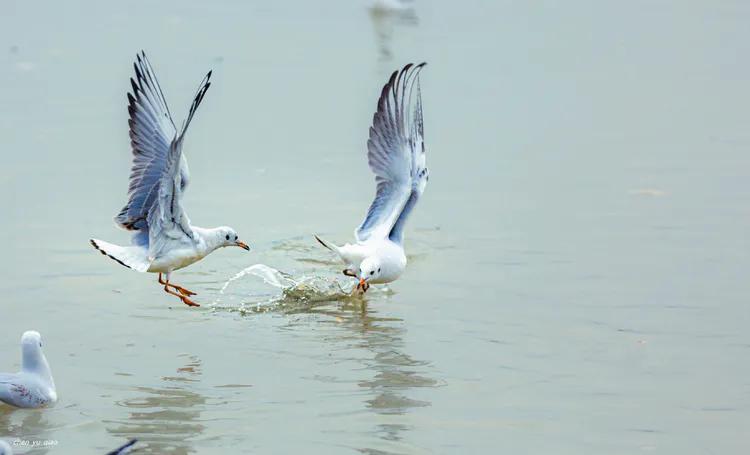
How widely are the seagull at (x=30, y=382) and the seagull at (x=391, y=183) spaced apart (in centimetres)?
243

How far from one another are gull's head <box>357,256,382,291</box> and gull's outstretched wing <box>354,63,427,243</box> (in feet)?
1.54

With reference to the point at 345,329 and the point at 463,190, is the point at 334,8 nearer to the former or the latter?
the point at 463,190

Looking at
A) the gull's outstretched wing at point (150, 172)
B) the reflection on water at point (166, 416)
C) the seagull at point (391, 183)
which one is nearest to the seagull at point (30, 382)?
the reflection on water at point (166, 416)

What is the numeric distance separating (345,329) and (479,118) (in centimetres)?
530

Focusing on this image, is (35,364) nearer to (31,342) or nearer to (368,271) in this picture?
(31,342)

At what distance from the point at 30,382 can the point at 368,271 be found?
257 centimetres

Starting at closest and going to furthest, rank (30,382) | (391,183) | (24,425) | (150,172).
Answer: (24,425), (30,382), (150,172), (391,183)

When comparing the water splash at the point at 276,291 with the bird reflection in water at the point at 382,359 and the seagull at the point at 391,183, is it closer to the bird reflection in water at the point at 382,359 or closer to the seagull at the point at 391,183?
the bird reflection in water at the point at 382,359

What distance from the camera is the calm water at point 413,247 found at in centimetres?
707

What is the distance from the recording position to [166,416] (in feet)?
23.3

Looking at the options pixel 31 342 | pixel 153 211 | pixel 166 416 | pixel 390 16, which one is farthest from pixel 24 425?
pixel 390 16

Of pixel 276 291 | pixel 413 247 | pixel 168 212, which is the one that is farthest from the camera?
pixel 413 247

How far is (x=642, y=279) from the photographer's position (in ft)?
30.7

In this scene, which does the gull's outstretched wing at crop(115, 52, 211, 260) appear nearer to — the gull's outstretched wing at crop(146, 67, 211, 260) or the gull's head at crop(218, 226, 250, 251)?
the gull's outstretched wing at crop(146, 67, 211, 260)
